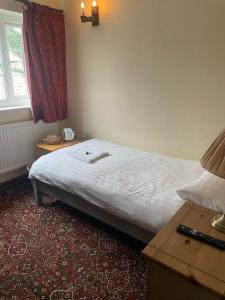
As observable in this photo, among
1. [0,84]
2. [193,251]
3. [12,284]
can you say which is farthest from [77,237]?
[0,84]

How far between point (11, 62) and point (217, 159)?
2.68m

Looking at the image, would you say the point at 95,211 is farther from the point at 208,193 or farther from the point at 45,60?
the point at 45,60

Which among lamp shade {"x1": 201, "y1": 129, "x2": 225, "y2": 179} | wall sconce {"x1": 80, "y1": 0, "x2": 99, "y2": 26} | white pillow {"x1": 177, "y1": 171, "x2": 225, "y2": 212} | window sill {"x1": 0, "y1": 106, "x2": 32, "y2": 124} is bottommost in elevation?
white pillow {"x1": 177, "y1": 171, "x2": 225, "y2": 212}

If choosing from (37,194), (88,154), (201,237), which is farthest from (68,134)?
(201,237)

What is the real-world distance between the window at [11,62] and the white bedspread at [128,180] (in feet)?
3.37

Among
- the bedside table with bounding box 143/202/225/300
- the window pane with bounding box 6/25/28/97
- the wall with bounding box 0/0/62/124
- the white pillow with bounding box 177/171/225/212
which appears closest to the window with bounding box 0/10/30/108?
the window pane with bounding box 6/25/28/97

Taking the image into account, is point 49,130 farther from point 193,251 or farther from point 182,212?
point 193,251

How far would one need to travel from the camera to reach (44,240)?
1942 millimetres

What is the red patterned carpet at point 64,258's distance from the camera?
1.49m

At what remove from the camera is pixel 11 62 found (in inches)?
106

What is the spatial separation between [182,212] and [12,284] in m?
1.27

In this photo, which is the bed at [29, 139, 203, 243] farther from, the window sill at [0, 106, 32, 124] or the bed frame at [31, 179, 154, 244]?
the window sill at [0, 106, 32, 124]

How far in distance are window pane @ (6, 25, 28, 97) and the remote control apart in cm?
260

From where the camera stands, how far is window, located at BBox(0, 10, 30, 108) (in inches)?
101
